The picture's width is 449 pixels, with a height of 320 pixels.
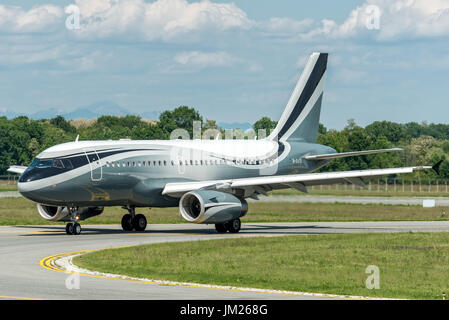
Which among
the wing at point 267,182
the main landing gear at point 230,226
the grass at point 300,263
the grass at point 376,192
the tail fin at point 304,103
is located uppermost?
the tail fin at point 304,103

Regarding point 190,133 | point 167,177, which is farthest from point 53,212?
point 190,133

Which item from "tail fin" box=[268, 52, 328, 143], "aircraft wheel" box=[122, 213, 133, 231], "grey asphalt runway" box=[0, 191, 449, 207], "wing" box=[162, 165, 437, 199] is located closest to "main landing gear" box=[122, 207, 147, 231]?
"aircraft wheel" box=[122, 213, 133, 231]

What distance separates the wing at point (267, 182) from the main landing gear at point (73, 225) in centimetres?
518

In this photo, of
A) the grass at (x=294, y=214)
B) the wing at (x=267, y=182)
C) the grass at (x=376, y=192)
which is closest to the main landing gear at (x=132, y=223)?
the wing at (x=267, y=182)

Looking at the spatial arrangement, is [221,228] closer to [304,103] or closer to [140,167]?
[140,167]

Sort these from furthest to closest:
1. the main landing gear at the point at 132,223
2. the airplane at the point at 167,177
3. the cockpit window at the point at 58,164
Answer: the main landing gear at the point at 132,223 < the airplane at the point at 167,177 < the cockpit window at the point at 58,164

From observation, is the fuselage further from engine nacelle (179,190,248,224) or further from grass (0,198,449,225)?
grass (0,198,449,225)

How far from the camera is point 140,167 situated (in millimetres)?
46969

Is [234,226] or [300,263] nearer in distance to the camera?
[300,263]

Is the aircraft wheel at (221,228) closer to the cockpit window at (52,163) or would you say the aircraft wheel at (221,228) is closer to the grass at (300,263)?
the grass at (300,263)

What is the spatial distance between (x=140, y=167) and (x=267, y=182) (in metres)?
7.09

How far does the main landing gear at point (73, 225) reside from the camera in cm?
4462

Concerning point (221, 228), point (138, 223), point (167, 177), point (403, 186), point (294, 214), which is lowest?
point (294, 214)

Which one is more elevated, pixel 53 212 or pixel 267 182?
pixel 267 182
